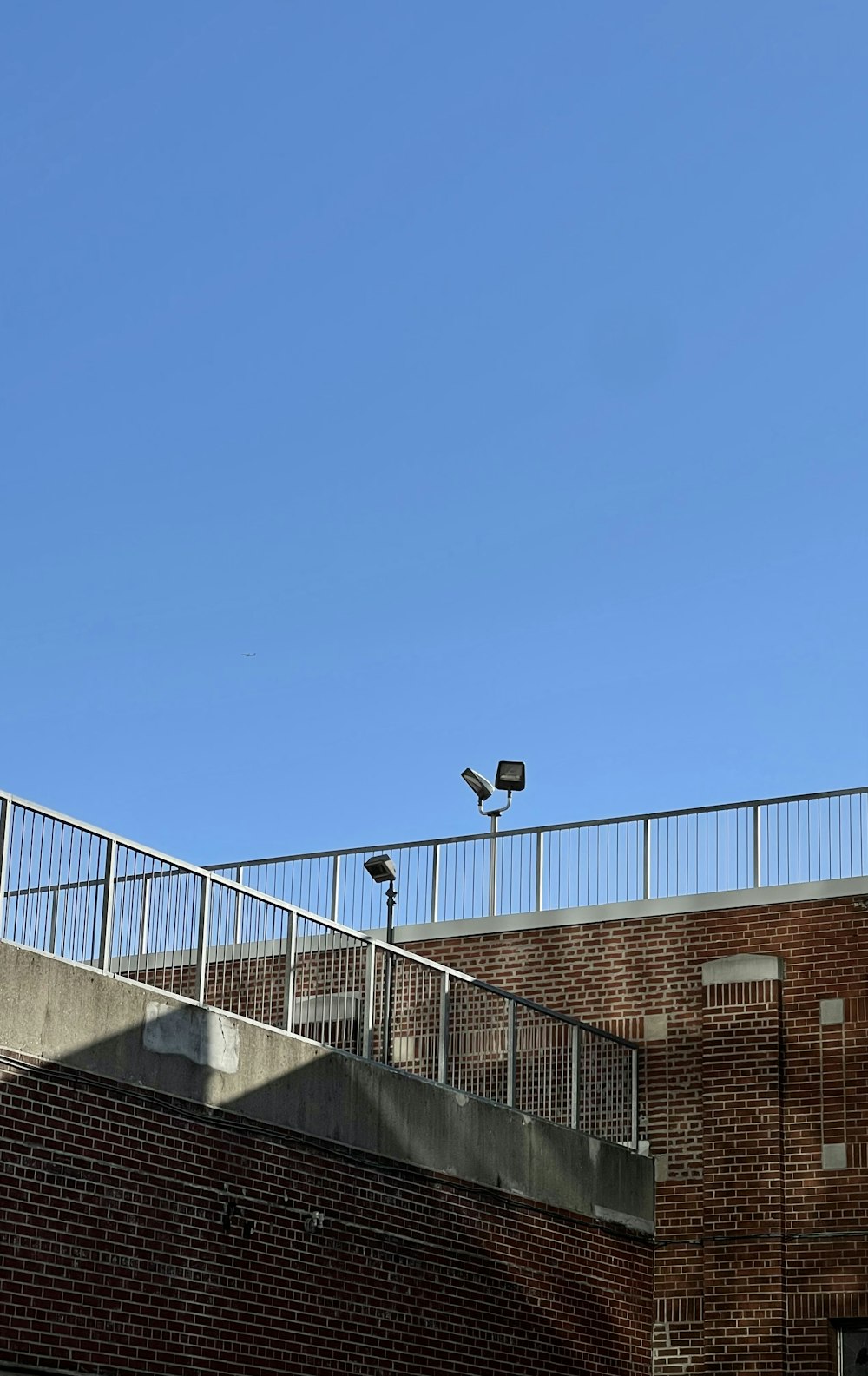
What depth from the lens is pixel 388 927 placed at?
2266 centimetres

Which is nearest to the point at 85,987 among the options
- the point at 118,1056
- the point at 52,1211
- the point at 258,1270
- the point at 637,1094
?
the point at 118,1056

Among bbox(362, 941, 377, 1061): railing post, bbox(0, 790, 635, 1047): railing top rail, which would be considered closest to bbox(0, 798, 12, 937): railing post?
bbox(0, 790, 635, 1047): railing top rail

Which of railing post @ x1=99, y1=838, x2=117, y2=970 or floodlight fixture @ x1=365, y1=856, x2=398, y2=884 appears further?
floodlight fixture @ x1=365, y1=856, x2=398, y2=884

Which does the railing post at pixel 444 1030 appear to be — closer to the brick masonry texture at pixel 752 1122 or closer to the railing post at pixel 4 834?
the brick masonry texture at pixel 752 1122

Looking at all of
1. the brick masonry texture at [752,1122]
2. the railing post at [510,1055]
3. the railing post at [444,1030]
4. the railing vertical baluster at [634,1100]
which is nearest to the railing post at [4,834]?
the railing post at [444,1030]

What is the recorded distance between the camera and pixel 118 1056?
53.1ft

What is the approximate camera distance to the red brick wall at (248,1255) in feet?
49.9

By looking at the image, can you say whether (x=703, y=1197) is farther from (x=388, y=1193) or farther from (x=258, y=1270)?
(x=258, y=1270)

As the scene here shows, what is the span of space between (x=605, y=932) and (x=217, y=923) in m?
6.50

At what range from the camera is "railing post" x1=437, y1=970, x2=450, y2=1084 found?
2077 centimetres

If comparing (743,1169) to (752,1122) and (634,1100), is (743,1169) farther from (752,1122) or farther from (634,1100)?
(634,1100)

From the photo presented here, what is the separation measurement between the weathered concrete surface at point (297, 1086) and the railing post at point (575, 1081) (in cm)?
53

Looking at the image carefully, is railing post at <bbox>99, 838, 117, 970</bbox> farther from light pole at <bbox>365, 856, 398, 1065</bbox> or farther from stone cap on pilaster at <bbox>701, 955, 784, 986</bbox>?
stone cap on pilaster at <bbox>701, 955, 784, 986</bbox>

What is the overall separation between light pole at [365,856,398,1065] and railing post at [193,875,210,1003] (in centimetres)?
278
